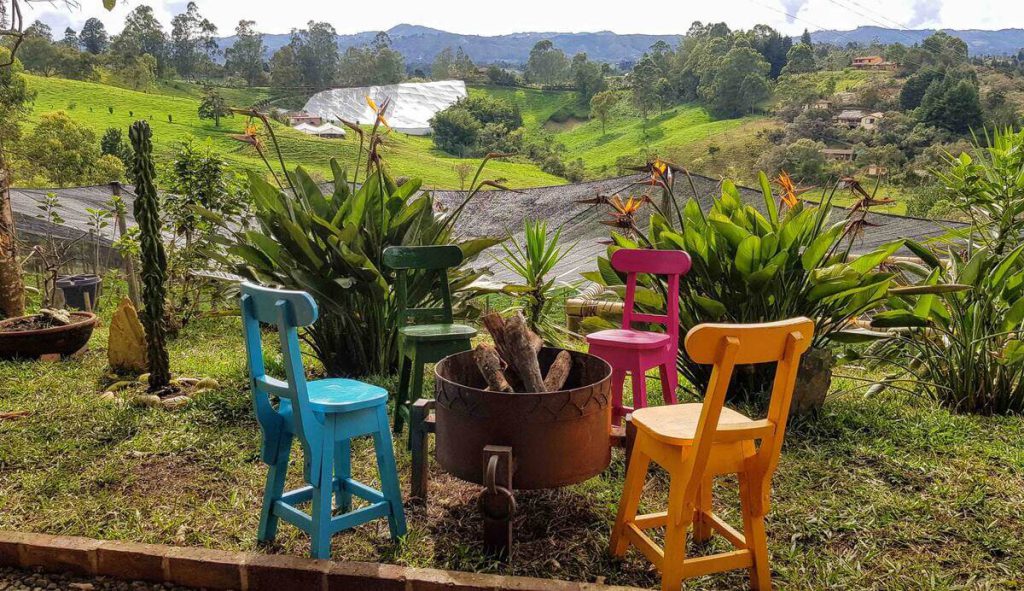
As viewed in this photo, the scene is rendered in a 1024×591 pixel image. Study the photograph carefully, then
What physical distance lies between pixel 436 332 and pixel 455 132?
53.3 m

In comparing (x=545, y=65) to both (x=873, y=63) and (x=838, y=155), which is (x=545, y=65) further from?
(x=838, y=155)

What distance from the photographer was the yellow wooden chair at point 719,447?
72.6 inches

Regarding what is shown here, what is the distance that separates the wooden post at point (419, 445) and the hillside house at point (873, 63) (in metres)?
70.9

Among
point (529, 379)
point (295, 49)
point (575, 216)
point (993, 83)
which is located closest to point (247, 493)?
point (529, 379)

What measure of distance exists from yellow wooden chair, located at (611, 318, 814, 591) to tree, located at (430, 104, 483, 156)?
51.7 m

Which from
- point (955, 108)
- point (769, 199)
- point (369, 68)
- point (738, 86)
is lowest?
point (769, 199)

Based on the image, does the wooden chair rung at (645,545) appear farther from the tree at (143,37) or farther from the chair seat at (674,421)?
the tree at (143,37)

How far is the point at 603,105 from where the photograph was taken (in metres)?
64.2

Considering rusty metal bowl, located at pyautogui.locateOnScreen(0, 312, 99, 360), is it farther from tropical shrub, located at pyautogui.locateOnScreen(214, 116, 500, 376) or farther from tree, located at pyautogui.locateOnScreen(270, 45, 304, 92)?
tree, located at pyautogui.locateOnScreen(270, 45, 304, 92)

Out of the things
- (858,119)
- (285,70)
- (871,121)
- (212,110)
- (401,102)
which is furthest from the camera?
(285,70)

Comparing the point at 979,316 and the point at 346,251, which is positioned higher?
the point at 346,251

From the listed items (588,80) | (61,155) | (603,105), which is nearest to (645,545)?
(61,155)

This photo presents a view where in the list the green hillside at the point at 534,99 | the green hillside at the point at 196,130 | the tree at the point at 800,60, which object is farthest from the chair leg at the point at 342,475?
the tree at the point at 800,60

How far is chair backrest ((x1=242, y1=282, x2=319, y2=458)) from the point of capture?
205cm
